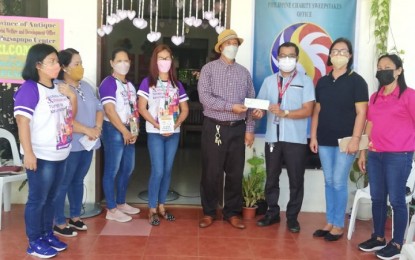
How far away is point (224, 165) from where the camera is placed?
3904 millimetres

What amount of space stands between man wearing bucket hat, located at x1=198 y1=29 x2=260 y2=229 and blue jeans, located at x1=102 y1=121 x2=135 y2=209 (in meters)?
0.74

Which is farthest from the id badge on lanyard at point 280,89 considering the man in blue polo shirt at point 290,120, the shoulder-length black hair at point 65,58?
the shoulder-length black hair at point 65,58

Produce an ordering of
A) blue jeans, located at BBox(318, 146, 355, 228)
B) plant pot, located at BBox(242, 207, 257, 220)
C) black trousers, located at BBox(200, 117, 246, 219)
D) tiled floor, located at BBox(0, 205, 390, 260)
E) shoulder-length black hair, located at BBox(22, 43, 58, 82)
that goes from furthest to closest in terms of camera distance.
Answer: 1. plant pot, located at BBox(242, 207, 257, 220)
2. black trousers, located at BBox(200, 117, 246, 219)
3. blue jeans, located at BBox(318, 146, 355, 228)
4. tiled floor, located at BBox(0, 205, 390, 260)
5. shoulder-length black hair, located at BBox(22, 43, 58, 82)

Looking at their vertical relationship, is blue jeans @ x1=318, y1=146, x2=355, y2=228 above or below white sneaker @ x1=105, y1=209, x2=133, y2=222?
above

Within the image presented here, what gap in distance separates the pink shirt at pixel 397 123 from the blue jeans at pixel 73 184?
2.37m

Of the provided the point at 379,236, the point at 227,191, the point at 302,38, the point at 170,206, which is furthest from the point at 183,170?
the point at 379,236

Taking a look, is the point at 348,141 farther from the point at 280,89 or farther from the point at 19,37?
the point at 19,37

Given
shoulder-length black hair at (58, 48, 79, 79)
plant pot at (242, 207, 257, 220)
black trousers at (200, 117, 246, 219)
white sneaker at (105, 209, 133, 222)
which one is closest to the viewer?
shoulder-length black hair at (58, 48, 79, 79)

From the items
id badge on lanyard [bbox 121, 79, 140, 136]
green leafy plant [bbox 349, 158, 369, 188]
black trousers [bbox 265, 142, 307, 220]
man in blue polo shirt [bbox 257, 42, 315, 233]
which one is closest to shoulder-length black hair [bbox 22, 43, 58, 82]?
id badge on lanyard [bbox 121, 79, 140, 136]

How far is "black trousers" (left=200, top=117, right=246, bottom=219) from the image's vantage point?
378 cm

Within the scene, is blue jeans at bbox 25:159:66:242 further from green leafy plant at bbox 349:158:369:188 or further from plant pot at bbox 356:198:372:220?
plant pot at bbox 356:198:372:220

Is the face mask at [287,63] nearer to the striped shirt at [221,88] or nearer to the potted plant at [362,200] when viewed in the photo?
the striped shirt at [221,88]

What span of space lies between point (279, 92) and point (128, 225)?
1817 mm

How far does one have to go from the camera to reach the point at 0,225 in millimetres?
3635
